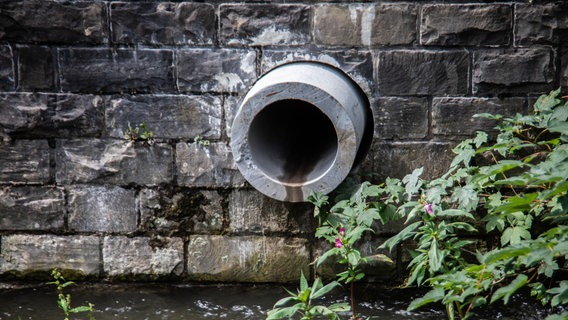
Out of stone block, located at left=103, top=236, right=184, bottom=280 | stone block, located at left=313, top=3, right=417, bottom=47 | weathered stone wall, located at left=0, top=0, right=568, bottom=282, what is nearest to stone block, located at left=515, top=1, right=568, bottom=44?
weathered stone wall, located at left=0, top=0, right=568, bottom=282

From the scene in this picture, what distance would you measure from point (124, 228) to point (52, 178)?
0.53 meters

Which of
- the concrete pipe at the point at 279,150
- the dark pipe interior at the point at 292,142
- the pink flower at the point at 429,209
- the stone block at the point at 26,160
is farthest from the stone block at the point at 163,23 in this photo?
the pink flower at the point at 429,209

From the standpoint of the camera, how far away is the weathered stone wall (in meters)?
3.30

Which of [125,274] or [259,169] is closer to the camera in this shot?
[259,169]

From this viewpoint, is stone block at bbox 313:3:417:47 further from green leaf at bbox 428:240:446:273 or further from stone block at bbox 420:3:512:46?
green leaf at bbox 428:240:446:273

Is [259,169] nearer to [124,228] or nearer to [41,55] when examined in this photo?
[124,228]

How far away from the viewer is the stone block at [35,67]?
133 inches

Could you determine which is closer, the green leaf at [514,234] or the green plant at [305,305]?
the green plant at [305,305]

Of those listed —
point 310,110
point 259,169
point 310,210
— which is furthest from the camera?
point 310,110

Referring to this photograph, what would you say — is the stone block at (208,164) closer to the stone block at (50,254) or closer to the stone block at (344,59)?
the stone block at (344,59)

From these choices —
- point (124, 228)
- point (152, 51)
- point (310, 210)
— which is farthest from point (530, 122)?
point (124, 228)

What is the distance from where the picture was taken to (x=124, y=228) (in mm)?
3518

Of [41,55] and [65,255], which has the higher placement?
[41,55]

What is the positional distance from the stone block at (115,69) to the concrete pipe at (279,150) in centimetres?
56
